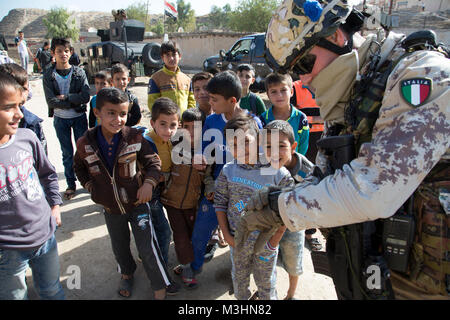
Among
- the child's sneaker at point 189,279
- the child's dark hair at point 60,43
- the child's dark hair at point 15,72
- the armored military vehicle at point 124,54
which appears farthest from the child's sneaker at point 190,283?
the armored military vehicle at point 124,54

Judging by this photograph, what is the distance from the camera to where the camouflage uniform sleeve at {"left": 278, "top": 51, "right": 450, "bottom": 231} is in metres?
0.98

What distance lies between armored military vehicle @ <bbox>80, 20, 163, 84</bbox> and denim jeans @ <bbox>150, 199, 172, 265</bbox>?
36.0ft

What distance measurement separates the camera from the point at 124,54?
13141mm

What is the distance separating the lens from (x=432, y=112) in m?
0.98

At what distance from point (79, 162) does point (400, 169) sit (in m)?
1.99

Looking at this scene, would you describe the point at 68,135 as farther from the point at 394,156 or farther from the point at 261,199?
the point at 394,156

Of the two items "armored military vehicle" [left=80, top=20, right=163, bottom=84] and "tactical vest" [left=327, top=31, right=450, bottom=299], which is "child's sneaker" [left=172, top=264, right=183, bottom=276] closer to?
"tactical vest" [left=327, top=31, right=450, bottom=299]

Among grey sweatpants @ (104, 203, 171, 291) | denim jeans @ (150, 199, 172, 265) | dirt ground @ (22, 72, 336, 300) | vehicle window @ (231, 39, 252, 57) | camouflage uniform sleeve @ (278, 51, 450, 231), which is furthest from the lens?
vehicle window @ (231, 39, 252, 57)

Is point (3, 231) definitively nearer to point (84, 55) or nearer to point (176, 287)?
point (176, 287)

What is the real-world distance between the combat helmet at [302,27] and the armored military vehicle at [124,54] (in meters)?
11.8

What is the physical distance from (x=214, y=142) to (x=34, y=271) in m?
1.49

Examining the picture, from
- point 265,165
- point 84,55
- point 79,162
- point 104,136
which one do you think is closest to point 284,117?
point 265,165

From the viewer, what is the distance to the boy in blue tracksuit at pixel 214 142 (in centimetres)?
240

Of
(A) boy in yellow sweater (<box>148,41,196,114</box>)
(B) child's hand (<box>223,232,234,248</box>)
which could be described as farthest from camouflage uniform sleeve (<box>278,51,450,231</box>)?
(A) boy in yellow sweater (<box>148,41,196,114</box>)
